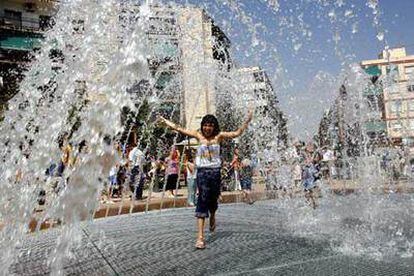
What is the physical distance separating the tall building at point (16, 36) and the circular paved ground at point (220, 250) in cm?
2267

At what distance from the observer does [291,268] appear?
385 cm

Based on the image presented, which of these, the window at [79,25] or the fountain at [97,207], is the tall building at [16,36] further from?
the fountain at [97,207]

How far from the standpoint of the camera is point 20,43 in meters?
28.8

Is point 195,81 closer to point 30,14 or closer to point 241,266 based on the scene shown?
point 241,266

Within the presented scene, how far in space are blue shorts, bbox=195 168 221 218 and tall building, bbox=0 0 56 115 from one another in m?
23.6

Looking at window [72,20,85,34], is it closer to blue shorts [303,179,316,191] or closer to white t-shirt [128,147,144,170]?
white t-shirt [128,147,144,170]

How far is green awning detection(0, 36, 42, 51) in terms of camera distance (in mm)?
28312

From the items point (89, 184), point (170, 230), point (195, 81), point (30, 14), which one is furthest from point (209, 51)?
point (30, 14)

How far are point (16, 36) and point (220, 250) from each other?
2731 cm

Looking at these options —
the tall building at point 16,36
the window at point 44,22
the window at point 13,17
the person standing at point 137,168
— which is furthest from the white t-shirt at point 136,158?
the window at point 13,17

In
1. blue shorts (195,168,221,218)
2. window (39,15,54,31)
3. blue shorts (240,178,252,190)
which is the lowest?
blue shorts (195,168,221,218)

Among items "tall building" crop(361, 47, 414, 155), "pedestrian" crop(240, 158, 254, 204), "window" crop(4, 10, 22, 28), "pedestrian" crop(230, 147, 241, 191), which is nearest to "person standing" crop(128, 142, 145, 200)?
"pedestrian" crop(240, 158, 254, 204)

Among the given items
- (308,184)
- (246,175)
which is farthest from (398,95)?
(308,184)

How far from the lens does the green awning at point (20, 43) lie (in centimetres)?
2831
